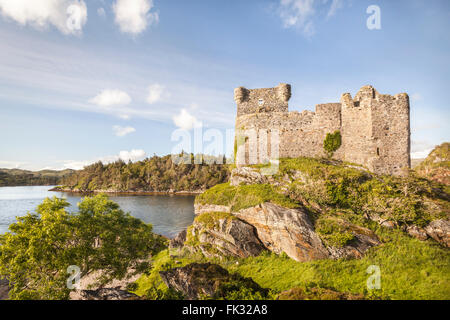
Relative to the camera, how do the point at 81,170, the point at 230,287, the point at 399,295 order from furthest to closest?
the point at 81,170
the point at 230,287
the point at 399,295

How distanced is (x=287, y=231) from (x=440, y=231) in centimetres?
1056

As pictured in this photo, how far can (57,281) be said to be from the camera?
14086 mm

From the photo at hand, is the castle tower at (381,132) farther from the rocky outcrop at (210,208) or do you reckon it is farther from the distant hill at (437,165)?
the rocky outcrop at (210,208)

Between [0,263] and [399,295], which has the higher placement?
[0,263]

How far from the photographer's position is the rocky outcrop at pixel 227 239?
61.6 feet

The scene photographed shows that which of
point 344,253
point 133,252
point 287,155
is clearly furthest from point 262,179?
point 133,252

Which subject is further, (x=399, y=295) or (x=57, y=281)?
(x=57, y=281)

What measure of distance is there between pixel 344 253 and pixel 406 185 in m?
8.14

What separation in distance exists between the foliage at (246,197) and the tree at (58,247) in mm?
8512

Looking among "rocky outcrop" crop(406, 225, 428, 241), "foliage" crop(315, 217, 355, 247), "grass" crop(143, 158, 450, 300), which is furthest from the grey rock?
"rocky outcrop" crop(406, 225, 428, 241)

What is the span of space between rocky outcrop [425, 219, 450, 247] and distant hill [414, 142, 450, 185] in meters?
8.33

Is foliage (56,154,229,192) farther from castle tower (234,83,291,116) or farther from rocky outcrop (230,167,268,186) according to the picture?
rocky outcrop (230,167,268,186)

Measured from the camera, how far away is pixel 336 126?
80.5 feet
